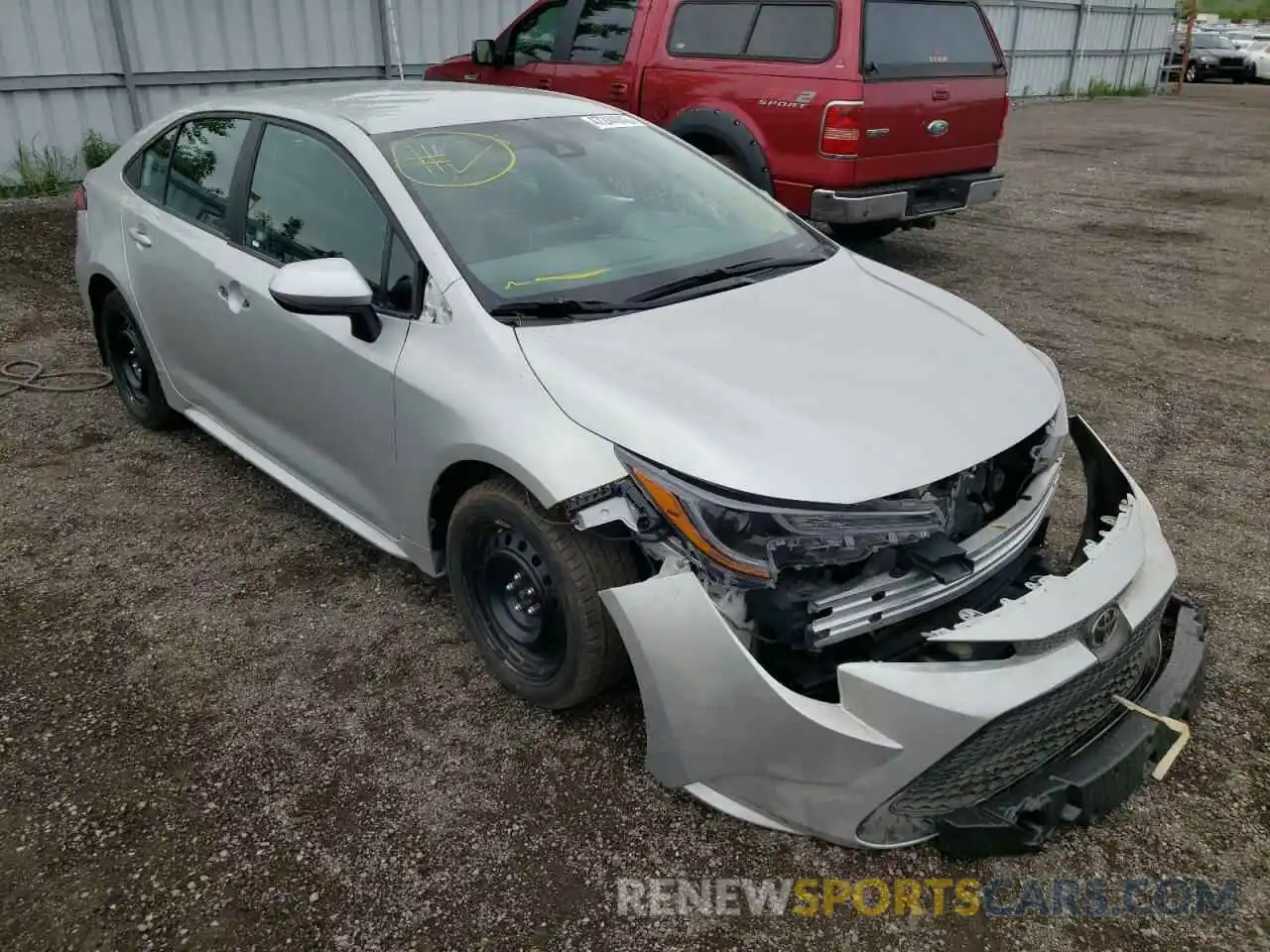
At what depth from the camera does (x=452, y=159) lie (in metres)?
3.27

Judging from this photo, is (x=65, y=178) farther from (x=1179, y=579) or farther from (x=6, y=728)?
(x=1179, y=579)

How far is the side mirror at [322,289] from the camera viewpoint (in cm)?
281

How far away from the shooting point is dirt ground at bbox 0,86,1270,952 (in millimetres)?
2320

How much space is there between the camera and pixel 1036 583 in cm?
246

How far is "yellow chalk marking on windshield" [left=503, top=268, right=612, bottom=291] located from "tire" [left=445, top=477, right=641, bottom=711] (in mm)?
604

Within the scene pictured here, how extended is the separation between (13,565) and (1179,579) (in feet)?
14.2

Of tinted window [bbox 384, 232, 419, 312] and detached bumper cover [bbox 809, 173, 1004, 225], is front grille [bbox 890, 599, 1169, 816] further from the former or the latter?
detached bumper cover [bbox 809, 173, 1004, 225]

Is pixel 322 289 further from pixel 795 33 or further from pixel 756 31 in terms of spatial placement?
pixel 756 31

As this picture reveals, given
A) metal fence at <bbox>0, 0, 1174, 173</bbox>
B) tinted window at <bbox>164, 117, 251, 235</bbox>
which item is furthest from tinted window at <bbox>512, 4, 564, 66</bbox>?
tinted window at <bbox>164, 117, 251, 235</bbox>

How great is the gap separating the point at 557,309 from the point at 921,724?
4.96ft

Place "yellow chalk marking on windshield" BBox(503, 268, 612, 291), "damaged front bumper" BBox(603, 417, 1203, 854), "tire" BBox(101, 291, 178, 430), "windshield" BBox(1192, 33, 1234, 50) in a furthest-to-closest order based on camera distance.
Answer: "windshield" BBox(1192, 33, 1234, 50)
"tire" BBox(101, 291, 178, 430)
"yellow chalk marking on windshield" BBox(503, 268, 612, 291)
"damaged front bumper" BBox(603, 417, 1203, 854)

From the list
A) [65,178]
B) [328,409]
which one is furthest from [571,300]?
[65,178]

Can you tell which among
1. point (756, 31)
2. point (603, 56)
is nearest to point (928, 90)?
point (756, 31)

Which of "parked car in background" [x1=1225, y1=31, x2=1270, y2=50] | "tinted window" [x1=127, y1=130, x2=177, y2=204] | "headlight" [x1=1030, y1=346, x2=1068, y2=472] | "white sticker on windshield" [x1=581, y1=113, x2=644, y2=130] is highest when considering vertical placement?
"white sticker on windshield" [x1=581, y1=113, x2=644, y2=130]
